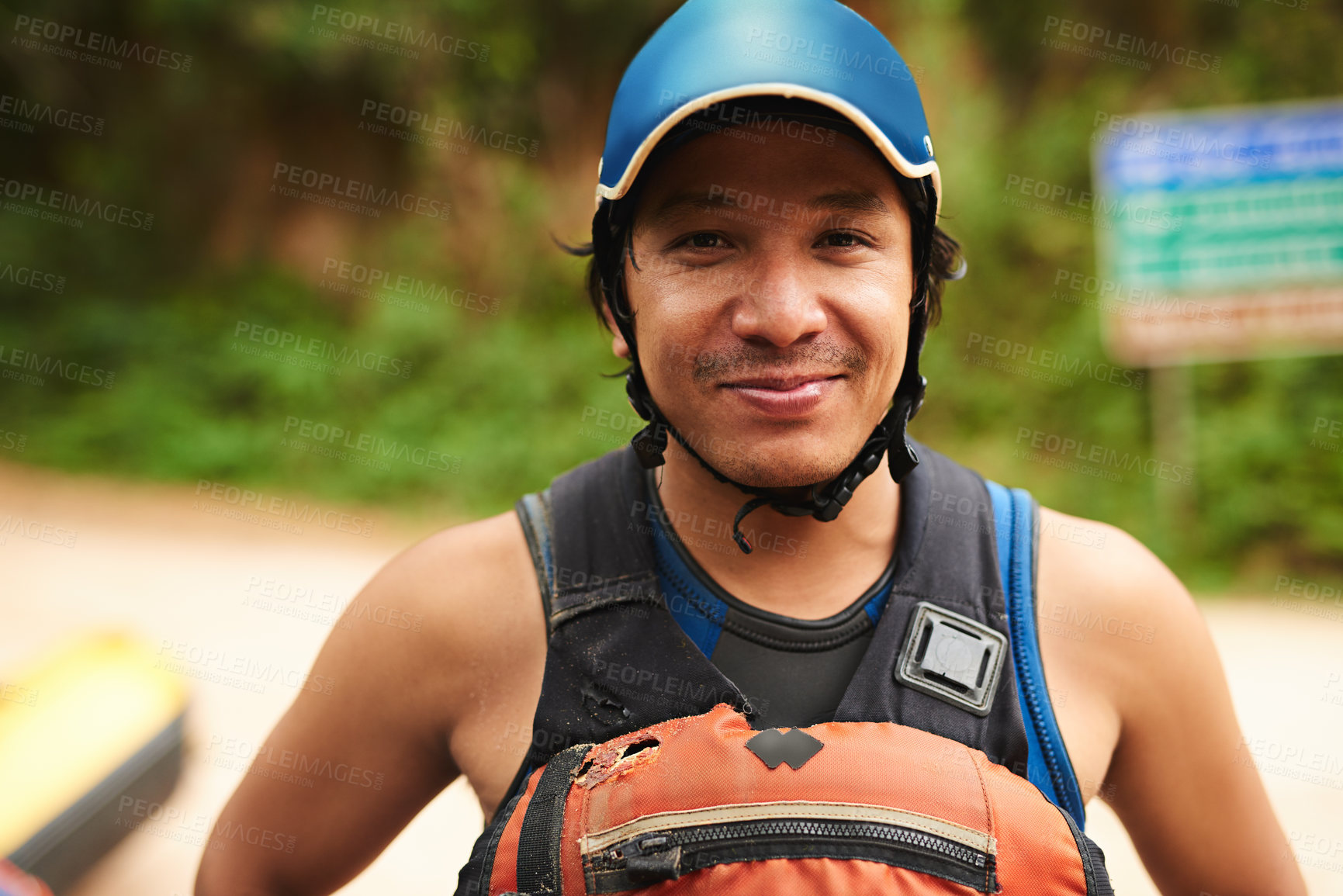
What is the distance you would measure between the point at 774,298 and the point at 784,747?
0.68m

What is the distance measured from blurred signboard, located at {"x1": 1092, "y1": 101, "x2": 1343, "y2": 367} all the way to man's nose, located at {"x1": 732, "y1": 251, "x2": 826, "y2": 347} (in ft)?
18.3

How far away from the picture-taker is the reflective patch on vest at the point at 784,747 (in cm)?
140

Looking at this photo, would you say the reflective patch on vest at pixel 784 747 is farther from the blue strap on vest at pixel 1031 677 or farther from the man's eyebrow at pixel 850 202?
the man's eyebrow at pixel 850 202

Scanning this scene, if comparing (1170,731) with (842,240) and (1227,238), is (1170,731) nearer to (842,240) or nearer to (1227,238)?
(842,240)

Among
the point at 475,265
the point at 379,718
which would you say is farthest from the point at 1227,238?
the point at 475,265

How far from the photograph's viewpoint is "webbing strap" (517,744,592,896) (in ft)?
4.59

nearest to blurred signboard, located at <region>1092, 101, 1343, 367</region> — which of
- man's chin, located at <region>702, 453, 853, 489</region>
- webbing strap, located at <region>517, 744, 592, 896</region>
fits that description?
man's chin, located at <region>702, 453, 853, 489</region>

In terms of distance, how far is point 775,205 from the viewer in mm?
1564

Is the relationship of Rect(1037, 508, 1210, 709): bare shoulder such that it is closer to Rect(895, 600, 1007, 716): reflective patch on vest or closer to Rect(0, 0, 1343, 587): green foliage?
Rect(895, 600, 1007, 716): reflective patch on vest

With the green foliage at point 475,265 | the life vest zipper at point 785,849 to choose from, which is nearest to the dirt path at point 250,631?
the green foliage at point 475,265

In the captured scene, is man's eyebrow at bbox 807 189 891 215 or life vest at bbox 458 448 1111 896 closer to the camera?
life vest at bbox 458 448 1111 896

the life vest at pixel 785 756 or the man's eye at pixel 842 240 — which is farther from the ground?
the man's eye at pixel 842 240

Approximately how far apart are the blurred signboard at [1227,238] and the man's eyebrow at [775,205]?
5448 millimetres

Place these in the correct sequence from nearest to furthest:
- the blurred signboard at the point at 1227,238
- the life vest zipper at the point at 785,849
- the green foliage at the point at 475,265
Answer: the life vest zipper at the point at 785,849 < the blurred signboard at the point at 1227,238 < the green foliage at the point at 475,265
